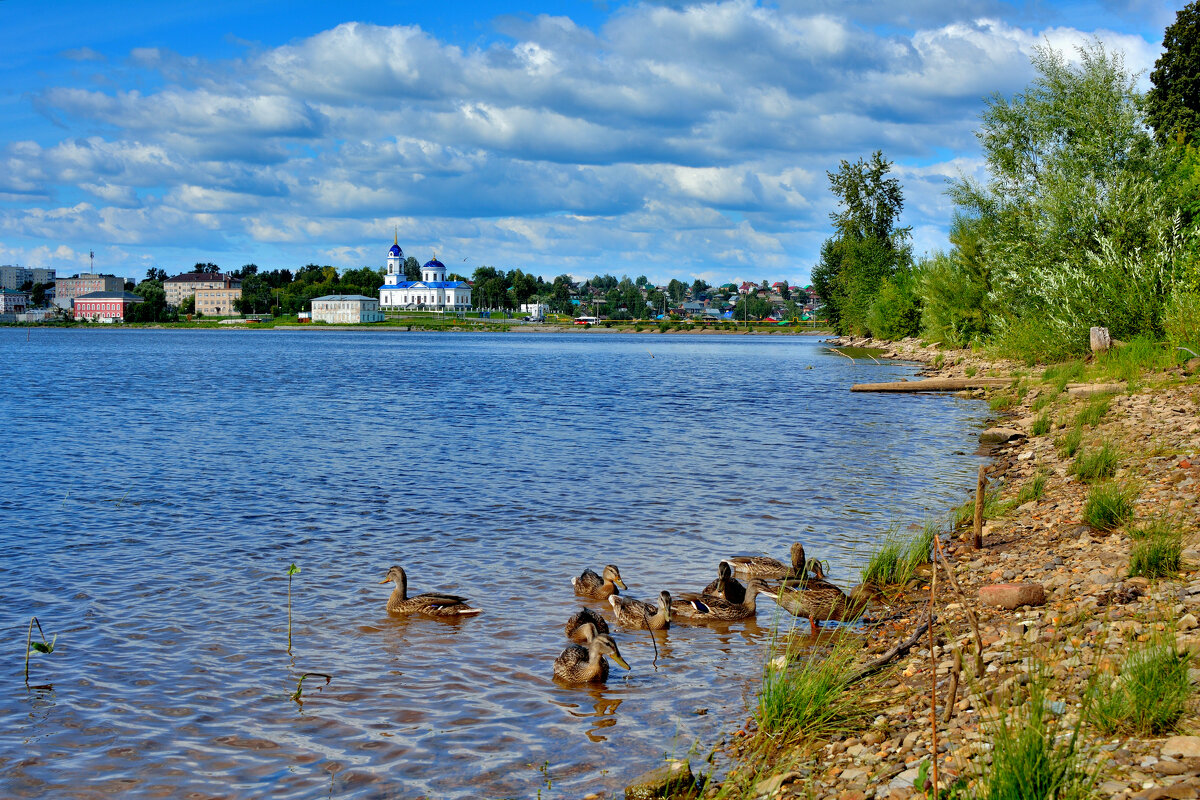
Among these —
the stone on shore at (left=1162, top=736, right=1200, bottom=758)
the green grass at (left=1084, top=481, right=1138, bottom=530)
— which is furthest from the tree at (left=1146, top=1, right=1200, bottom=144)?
the stone on shore at (left=1162, top=736, right=1200, bottom=758)

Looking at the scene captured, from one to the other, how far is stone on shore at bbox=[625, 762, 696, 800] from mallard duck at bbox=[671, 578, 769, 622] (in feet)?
12.7

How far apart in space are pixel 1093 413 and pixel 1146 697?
54.0 ft

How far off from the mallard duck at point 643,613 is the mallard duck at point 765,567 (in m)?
1.30

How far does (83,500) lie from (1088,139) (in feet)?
114

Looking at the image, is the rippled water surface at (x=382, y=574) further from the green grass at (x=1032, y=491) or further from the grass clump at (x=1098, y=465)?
the grass clump at (x=1098, y=465)

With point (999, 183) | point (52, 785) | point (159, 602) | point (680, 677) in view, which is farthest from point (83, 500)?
point (999, 183)

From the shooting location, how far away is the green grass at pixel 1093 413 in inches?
758

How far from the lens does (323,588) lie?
1127 cm

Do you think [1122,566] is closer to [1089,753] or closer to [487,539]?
[1089,753]

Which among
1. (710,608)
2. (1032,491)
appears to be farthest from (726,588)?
(1032,491)

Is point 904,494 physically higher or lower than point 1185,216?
lower

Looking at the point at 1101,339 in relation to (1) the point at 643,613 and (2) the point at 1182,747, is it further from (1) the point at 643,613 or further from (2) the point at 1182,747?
(2) the point at 1182,747

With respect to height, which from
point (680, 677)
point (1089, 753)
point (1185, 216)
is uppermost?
point (1185, 216)

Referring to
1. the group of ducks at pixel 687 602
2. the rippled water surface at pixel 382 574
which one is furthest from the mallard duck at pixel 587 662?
the group of ducks at pixel 687 602
